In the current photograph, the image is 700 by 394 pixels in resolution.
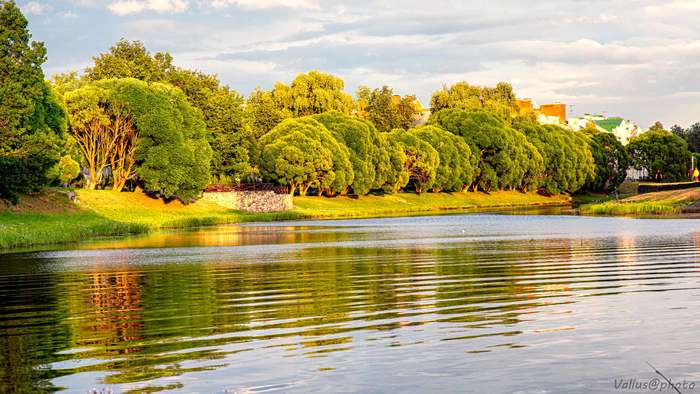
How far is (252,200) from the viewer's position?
10594 cm

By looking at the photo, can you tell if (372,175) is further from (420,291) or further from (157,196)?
(420,291)

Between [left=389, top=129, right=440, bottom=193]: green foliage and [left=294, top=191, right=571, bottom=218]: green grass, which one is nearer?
[left=294, top=191, right=571, bottom=218]: green grass

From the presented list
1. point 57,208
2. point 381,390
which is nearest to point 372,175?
point 57,208

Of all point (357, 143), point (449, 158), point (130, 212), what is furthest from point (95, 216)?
point (449, 158)

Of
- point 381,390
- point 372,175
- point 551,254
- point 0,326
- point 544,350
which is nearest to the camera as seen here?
point 381,390

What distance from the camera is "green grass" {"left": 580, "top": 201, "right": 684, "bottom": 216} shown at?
288ft

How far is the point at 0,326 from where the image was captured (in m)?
21.1

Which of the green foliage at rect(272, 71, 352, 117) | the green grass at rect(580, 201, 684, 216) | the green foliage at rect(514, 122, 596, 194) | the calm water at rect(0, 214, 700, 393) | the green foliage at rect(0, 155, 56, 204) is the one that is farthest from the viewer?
the green foliage at rect(514, 122, 596, 194)

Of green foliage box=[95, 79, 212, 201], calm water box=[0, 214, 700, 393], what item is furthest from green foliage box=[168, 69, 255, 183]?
calm water box=[0, 214, 700, 393]

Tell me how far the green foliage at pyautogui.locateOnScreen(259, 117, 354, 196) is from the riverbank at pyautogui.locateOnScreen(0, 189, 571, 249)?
93.4 inches

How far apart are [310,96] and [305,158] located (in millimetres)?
34706

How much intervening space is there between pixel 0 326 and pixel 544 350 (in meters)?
11.2

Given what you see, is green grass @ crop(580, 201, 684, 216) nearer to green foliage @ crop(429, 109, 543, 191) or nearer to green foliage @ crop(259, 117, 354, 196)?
green foliage @ crop(259, 117, 354, 196)

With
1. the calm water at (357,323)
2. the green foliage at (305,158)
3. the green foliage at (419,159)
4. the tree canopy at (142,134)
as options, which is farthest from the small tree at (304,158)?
the calm water at (357,323)
